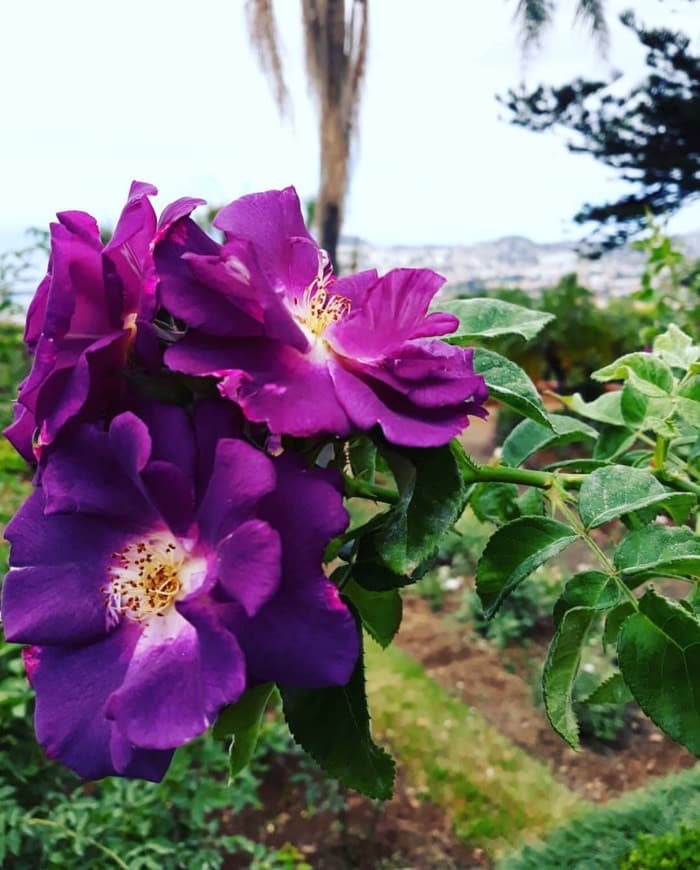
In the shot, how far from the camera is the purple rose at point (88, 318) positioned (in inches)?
16.1

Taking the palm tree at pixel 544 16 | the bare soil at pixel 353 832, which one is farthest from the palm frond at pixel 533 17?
the bare soil at pixel 353 832

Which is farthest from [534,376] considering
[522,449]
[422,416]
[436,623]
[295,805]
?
[422,416]

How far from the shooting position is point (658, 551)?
0.50m

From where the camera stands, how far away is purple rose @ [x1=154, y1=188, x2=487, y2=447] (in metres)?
0.40

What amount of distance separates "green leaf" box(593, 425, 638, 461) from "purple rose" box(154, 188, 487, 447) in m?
0.31

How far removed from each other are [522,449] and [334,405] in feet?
1.11

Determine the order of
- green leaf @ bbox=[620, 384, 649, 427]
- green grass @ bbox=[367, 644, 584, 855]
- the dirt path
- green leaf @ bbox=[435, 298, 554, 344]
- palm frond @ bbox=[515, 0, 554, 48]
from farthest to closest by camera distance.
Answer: palm frond @ bbox=[515, 0, 554, 48]
the dirt path
green grass @ bbox=[367, 644, 584, 855]
green leaf @ bbox=[620, 384, 649, 427]
green leaf @ bbox=[435, 298, 554, 344]

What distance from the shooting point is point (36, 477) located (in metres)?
0.44

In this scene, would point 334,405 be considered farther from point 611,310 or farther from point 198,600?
point 611,310

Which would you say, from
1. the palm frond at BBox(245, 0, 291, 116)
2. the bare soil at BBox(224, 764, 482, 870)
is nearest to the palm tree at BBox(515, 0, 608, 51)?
the palm frond at BBox(245, 0, 291, 116)

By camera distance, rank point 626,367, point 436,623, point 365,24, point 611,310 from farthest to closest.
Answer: point 365,24 → point 611,310 → point 436,623 → point 626,367

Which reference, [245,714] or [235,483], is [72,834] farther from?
[235,483]

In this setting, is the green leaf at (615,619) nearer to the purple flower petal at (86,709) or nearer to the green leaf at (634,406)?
the green leaf at (634,406)

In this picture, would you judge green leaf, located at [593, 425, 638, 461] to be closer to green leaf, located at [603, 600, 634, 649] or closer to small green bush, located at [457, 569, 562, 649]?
green leaf, located at [603, 600, 634, 649]
